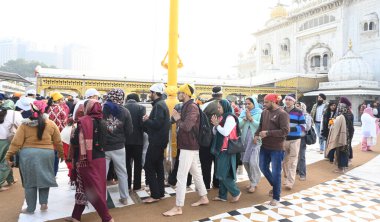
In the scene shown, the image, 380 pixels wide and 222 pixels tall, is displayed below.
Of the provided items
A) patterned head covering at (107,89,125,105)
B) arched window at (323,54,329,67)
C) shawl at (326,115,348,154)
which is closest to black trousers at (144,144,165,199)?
patterned head covering at (107,89,125,105)

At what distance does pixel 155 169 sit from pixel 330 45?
2662 cm

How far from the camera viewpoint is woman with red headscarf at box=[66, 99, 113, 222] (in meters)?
3.13

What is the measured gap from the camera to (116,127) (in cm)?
385

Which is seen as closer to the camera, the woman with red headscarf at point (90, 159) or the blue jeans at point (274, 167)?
Result: the woman with red headscarf at point (90, 159)

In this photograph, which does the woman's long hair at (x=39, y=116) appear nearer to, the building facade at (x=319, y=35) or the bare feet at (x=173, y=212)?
the bare feet at (x=173, y=212)

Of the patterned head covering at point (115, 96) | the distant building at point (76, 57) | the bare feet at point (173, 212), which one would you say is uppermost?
the distant building at point (76, 57)

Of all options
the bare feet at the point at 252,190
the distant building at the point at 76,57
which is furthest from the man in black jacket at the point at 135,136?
the distant building at the point at 76,57

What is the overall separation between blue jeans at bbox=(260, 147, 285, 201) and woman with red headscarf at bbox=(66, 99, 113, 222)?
7.59ft

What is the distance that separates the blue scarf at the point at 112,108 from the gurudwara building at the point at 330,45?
19.0m

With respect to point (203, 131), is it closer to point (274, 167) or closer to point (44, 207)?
point (274, 167)

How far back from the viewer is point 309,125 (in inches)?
230

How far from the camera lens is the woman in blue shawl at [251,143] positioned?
4.79 meters

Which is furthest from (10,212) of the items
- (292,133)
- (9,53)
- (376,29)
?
(9,53)

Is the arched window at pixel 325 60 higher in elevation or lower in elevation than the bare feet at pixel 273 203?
higher
